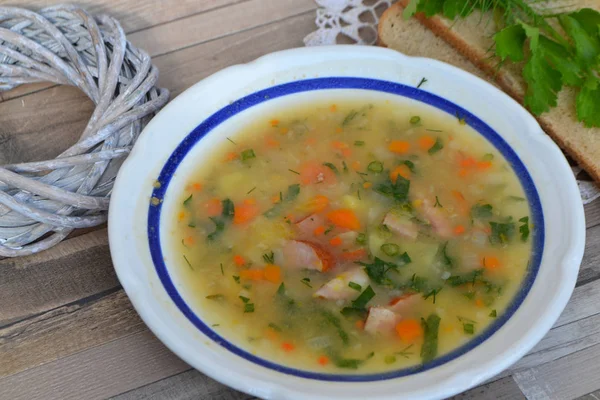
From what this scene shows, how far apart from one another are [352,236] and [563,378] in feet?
2.54

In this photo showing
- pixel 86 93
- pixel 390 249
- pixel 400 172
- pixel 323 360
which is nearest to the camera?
pixel 323 360

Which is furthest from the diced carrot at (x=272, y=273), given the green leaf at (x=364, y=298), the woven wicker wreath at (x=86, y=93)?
the woven wicker wreath at (x=86, y=93)

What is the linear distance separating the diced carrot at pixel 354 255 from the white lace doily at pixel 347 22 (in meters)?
1.20

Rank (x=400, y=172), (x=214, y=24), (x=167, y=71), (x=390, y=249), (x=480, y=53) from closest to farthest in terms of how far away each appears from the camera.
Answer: (x=390, y=249) → (x=400, y=172) → (x=480, y=53) → (x=167, y=71) → (x=214, y=24)

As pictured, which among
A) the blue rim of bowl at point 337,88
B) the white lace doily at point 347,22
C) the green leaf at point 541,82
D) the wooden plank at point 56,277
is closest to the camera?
the blue rim of bowl at point 337,88

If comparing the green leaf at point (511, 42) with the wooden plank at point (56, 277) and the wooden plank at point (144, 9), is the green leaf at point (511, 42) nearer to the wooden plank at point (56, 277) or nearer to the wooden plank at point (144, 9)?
the wooden plank at point (144, 9)

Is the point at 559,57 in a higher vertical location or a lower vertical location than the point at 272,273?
higher

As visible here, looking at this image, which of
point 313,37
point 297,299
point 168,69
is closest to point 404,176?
point 297,299

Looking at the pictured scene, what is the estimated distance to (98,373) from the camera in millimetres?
2010

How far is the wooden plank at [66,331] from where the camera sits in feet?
6.75

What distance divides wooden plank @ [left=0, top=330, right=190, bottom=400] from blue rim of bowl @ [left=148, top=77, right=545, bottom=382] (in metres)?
0.28

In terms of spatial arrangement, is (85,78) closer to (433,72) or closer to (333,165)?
(333,165)

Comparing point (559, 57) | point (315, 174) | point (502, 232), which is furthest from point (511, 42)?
point (315, 174)

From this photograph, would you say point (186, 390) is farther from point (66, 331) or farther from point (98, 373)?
point (66, 331)
